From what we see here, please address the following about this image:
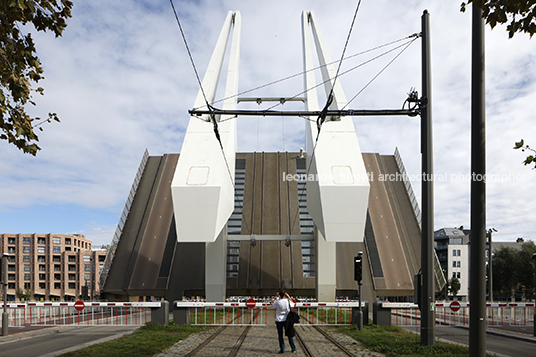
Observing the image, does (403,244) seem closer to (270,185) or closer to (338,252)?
(338,252)

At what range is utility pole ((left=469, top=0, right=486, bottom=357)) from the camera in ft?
18.8

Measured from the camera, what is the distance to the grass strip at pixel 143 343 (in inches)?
366

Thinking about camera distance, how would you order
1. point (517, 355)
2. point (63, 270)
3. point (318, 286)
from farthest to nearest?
point (63, 270)
point (318, 286)
point (517, 355)

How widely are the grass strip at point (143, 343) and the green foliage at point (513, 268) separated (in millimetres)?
46335

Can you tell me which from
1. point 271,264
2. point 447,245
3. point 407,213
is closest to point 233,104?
A: point 271,264

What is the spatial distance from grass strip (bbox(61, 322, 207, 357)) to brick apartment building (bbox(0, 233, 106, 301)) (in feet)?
251

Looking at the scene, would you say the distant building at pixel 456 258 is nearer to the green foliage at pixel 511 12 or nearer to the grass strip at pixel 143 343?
the grass strip at pixel 143 343

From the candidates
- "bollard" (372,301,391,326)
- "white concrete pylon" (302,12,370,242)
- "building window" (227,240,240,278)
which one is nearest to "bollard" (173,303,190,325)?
"white concrete pylon" (302,12,370,242)

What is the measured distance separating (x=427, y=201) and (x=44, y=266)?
296 feet

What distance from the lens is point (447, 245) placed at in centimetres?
7125

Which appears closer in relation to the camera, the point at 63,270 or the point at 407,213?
the point at 407,213

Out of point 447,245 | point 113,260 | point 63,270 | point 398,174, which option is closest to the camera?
point 113,260

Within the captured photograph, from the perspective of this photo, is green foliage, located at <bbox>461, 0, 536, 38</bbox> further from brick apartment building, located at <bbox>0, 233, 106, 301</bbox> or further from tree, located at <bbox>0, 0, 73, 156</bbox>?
brick apartment building, located at <bbox>0, 233, 106, 301</bbox>

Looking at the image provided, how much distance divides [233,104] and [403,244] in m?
17.1
